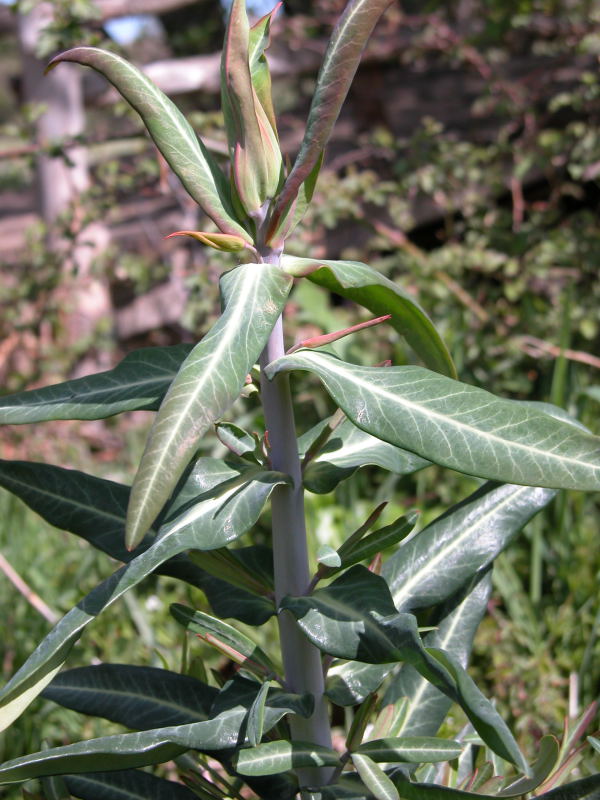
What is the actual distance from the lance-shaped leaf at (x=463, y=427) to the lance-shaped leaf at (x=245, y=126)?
0.18 m

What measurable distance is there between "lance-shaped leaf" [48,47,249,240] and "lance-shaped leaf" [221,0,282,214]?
0.11 feet

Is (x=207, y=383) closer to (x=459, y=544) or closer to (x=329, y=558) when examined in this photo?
(x=329, y=558)

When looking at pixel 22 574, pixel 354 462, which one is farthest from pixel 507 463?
pixel 22 574

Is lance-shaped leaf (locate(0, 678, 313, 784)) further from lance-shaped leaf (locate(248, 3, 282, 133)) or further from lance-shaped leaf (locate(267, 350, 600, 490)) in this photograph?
lance-shaped leaf (locate(248, 3, 282, 133))

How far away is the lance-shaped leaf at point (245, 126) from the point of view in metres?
0.76

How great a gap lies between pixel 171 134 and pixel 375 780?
70cm

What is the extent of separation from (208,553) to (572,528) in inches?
63.8

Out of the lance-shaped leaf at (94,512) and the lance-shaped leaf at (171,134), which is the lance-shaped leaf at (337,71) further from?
the lance-shaped leaf at (94,512)

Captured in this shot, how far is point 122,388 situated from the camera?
898 mm

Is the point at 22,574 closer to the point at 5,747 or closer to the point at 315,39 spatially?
the point at 5,747

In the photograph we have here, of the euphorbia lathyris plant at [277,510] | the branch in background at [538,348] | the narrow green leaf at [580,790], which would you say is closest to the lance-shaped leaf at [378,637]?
the euphorbia lathyris plant at [277,510]

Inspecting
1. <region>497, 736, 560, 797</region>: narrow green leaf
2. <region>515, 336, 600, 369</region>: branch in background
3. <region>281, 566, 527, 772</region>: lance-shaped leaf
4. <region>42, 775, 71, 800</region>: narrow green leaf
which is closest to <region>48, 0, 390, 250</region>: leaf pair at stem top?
<region>281, 566, 527, 772</region>: lance-shaped leaf

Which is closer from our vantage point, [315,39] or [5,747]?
[5,747]

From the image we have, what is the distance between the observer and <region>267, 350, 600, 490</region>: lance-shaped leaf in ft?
2.33
